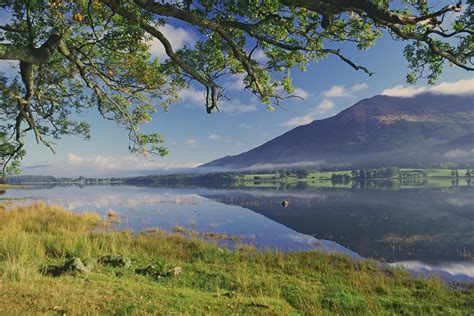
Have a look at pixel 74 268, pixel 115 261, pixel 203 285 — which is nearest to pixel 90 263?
pixel 115 261

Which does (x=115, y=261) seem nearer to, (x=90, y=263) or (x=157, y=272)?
(x=90, y=263)

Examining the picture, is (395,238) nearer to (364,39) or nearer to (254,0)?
(364,39)

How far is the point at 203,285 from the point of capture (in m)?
12.0

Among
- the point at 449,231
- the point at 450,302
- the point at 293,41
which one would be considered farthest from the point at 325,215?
the point at 293,41

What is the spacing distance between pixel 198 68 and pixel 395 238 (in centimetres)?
2726

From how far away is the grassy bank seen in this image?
7.79m

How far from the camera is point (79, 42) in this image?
542 inches

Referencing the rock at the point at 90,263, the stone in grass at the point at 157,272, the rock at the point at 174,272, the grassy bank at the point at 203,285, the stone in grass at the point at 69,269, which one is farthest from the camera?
the rock at the point at 174,272

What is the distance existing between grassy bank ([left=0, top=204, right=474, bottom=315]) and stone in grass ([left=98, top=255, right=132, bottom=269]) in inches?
15.0

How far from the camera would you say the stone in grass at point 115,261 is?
13.2 m

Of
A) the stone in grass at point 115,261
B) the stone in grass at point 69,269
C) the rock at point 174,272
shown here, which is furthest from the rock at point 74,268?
the rock at point 174,272

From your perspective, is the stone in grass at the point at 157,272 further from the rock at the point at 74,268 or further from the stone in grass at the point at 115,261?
the rock at the point at 74,268

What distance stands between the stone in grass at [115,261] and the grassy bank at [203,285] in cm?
38

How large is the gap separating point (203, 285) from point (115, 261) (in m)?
4.22
